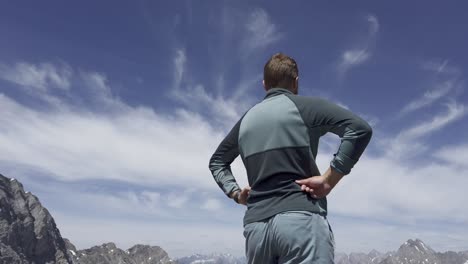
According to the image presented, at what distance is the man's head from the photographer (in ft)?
18.8

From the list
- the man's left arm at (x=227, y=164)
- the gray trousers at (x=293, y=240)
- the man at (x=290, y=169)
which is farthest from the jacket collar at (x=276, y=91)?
the gray trousers at (x=293, y=240)

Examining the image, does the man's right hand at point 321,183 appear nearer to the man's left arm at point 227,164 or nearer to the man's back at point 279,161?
the man's back at point 279,161

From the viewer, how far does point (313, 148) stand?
541 centimetres

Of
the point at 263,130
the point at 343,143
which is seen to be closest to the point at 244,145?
the point at 263,130

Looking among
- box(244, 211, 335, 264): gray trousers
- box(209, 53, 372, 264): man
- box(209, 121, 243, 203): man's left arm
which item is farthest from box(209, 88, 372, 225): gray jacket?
box(209, 121, 243, 203): man's left arm

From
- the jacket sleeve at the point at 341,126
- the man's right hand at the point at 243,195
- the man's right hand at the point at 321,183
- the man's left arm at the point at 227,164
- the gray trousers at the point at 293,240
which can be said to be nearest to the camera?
the gray trousers at the point at 293,240

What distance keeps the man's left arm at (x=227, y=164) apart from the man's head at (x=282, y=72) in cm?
83

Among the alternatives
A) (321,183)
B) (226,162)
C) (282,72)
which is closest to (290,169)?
(321,183)

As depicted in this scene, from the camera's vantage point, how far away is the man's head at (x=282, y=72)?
572 centimetres

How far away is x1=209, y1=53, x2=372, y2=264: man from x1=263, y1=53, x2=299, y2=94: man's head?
0.5 inches

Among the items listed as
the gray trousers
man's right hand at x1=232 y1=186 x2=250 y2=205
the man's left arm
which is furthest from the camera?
the man's left arm

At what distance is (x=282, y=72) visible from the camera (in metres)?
5.76

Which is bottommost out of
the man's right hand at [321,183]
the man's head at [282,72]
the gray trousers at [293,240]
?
the gray trousers at [293,240]

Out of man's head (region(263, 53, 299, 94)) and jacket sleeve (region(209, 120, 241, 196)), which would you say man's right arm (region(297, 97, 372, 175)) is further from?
jacket sleeve (region(209, 120, 241, 196))
